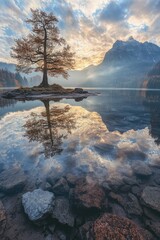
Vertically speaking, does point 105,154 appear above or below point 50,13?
below

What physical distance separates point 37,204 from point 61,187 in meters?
0.78

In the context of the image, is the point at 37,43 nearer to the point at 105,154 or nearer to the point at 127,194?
the point at 105,154

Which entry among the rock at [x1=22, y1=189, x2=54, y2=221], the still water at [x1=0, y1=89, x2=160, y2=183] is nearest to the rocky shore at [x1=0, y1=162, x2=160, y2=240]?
the rock at [x1=22, y1=189, x2=54, y2=221]

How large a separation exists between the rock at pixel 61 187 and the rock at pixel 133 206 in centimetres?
138

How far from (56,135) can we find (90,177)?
327cm

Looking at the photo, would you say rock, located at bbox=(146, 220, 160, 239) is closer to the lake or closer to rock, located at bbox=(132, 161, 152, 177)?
the lake

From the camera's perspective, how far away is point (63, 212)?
2936 mm

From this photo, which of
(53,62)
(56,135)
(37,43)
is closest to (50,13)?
(37,43)

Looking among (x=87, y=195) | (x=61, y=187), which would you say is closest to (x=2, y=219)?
(x=61, y=187)

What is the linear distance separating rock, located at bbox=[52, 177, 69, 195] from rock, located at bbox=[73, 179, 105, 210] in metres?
0.27

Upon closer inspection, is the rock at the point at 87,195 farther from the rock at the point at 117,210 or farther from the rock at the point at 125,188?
the rock at the point at 125,188

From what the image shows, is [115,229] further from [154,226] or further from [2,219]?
[2,219]

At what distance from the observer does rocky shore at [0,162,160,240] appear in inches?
98.2

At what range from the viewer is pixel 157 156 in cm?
531
